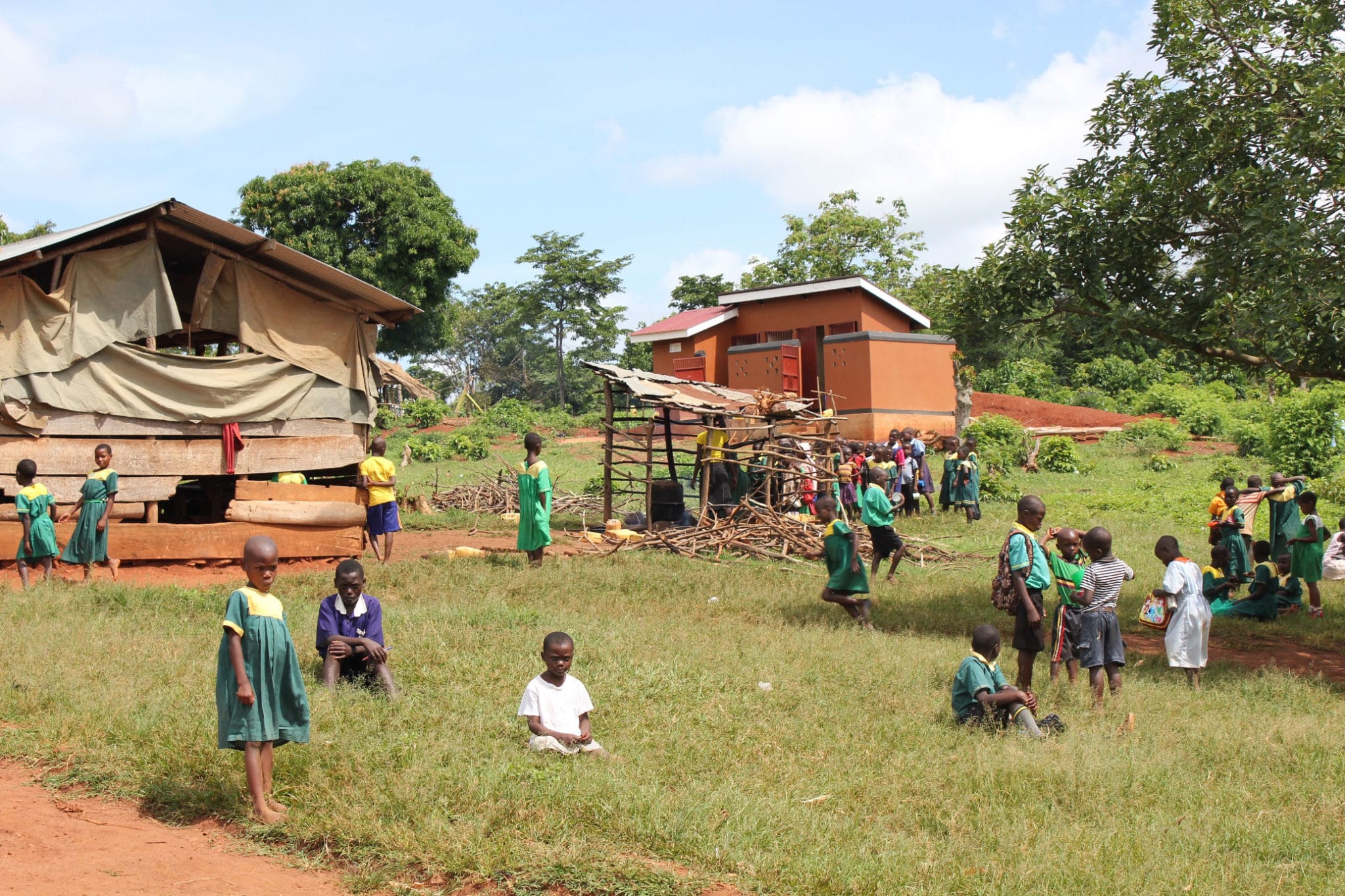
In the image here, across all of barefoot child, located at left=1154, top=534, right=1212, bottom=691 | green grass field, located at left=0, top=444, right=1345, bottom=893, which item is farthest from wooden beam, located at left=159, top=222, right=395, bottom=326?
barefoot child, located at left=1154, top=534, right=1212, bottom=691

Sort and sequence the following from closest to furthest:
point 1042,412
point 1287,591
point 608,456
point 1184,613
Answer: point 1184,613 → point 1287,591 → point 608,456 → point 1042,412

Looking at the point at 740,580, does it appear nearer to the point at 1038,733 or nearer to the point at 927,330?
the point at 1038,733

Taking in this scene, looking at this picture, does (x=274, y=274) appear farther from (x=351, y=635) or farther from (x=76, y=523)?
(x=351, y=635)

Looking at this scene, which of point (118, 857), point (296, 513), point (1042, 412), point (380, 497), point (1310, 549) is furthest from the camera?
point (1042, 412)

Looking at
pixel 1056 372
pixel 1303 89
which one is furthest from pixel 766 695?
pixel 1056 372

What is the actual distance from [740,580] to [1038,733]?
238 inches

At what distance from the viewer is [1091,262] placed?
10.9 metres

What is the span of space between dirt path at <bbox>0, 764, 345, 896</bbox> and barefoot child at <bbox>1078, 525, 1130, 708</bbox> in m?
5.26

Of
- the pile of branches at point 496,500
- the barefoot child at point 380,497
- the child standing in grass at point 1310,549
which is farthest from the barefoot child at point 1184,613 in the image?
the pile of branches at point 496,500

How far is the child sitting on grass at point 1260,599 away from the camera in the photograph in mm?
11383

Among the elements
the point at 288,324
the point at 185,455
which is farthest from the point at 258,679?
the point at 288,324

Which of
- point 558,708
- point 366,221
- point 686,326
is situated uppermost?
point 366,221

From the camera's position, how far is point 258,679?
5.21 m

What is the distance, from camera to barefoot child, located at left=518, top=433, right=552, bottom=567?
12.1 metres
